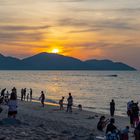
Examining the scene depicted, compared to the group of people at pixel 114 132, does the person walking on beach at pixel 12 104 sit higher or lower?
higher

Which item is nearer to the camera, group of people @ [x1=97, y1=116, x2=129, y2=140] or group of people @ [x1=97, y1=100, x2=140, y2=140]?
group of people @ [x1=97, y1=116, x2=129, y2=140]

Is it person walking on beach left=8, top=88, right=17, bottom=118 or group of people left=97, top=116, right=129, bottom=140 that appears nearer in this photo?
group of people left=97, top=116, right=129, bottom=140

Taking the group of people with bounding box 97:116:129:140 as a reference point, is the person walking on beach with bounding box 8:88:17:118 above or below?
above

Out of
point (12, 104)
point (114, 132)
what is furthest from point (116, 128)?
point (12, 104)

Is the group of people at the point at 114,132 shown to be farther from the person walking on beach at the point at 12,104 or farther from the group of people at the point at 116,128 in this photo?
the person walking on beach at the point at 12,104

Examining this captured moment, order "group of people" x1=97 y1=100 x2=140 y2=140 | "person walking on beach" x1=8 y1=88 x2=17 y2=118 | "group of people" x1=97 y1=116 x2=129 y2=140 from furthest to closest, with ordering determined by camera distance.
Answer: "person walking on beach" x1=8 y1=88 x2=17 y2=118, "group of people" x1=97 y1=100 x2=140 y2=140, "group of people" x1=97 y1=116 x2=129 y2=140

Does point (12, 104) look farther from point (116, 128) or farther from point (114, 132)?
point (114, 132)

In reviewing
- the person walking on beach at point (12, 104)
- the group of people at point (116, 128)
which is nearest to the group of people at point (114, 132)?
the group of people at point (116, 128)

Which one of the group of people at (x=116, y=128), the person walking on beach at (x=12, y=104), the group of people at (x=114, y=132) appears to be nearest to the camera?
the group of people at (x=114, y=132)

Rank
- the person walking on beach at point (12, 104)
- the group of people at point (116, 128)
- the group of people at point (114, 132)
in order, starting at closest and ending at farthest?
1. the group of people at point (114, 132)
2. the group of people at point (116, 128)
3. the person walking on beach at point (12, 104)

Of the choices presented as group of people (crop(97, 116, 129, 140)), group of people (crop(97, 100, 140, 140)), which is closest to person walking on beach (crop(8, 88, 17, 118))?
group of people (crop(97, 100, 140, 140))

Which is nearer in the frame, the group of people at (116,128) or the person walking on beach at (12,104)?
the group of people at (116,128)

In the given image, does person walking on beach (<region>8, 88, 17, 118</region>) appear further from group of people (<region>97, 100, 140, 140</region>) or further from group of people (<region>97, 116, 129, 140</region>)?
group of people (<region>97, 116, 129, 140</region>)

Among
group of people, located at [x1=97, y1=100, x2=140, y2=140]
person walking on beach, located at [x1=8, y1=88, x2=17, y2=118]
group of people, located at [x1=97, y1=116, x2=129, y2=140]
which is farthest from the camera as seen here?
person walking on beach, located at [x1=8, y1=88, x2=17, y2=118]
